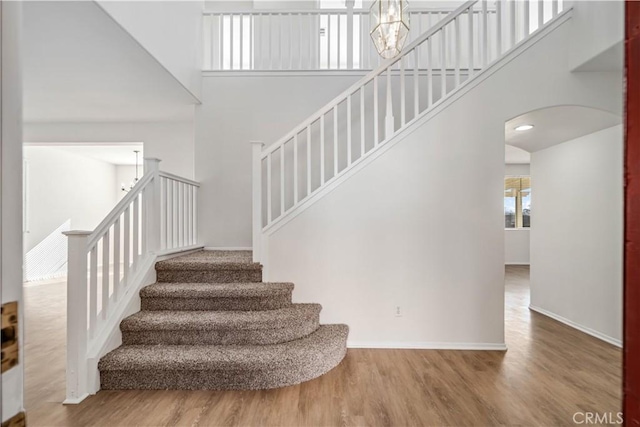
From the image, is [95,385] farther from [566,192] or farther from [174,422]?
[566,192]

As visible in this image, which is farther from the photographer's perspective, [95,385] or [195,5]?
[195,5]

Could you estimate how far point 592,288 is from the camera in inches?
142

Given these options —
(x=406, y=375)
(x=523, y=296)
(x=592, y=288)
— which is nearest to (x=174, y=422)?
(x=406, y=375)

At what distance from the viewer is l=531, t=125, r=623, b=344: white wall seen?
340 cm

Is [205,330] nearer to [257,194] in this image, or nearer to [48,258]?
[257,194]

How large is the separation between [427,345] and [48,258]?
825cm

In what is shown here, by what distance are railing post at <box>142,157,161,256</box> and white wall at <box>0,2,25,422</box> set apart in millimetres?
2952

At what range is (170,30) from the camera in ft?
11.2

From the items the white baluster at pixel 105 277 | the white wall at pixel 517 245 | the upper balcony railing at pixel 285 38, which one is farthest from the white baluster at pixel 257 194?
the white wall at pixel 517 245

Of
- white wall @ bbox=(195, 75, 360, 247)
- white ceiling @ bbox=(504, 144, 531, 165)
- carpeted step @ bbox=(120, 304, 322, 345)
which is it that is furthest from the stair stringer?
white ceiling @ bbox=(504, 144, 531, 165)

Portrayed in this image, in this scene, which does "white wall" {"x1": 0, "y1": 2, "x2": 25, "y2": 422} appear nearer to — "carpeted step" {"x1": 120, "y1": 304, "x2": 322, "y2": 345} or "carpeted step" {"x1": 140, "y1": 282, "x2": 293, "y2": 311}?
"carpeted step" {"x1": 120, "y1": 304, "x2": 322, "y2": 345}

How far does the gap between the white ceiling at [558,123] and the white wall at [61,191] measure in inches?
350

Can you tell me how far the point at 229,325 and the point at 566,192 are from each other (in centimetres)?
432

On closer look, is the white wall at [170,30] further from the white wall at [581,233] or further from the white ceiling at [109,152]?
the white wall at [581,233]
